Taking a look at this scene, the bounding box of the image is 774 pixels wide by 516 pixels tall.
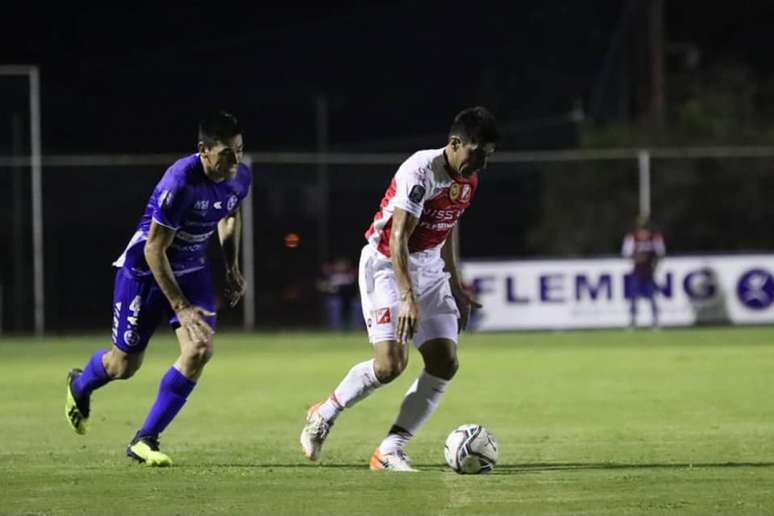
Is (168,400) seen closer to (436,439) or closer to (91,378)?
(91,378)

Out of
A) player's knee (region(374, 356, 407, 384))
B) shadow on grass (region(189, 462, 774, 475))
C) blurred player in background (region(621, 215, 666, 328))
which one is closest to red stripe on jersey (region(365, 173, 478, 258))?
player's knee (region(374, 356, 407, 384))

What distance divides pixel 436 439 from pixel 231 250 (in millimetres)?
2110

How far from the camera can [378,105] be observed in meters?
44.4

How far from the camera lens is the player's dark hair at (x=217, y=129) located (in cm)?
953

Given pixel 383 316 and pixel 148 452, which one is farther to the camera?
pixel 148 452

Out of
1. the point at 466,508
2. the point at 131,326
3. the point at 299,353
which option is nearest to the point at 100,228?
the point at 299,353

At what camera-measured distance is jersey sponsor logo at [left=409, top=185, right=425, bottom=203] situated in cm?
900

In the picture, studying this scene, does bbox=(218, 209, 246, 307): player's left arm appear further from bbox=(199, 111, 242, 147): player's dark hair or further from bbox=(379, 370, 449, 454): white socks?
bbox=(379, 370, 449, 454): white socks

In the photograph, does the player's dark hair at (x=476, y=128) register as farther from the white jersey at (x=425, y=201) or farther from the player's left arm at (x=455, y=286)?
the player's left arm at (x=455, y=286)

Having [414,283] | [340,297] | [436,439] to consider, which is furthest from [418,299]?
[340,297]

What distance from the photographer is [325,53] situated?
4538cm

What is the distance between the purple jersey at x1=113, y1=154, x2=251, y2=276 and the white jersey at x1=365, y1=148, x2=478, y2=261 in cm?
94

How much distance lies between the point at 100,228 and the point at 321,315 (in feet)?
16.2

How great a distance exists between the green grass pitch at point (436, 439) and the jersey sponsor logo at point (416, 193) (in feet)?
4.84
